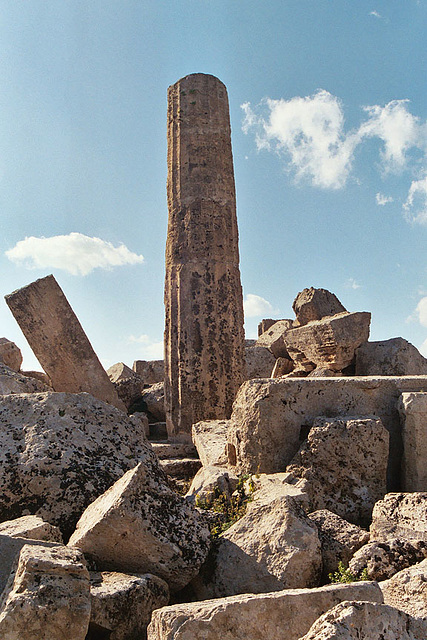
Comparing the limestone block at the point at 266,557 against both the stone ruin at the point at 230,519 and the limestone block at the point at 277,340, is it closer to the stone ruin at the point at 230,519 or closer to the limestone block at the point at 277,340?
the stone ruin at the point at 230,519

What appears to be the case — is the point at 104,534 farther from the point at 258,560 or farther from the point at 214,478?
the point at 214,478

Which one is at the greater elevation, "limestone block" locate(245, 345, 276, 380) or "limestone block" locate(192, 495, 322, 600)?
"limestone block" locate(245, 345, 276, 380)

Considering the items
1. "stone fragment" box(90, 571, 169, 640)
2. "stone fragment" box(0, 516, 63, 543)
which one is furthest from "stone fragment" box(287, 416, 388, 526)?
"stone fragment" box(0, 516, 63, 543)

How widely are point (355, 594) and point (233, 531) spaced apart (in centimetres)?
90

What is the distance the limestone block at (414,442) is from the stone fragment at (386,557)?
1006 mm

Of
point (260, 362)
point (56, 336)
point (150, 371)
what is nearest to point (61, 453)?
point (56, 336)

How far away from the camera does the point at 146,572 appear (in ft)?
8.07

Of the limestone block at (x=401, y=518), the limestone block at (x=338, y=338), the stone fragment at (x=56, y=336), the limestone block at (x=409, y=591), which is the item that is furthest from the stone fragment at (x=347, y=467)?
the stone fragment at (x=56, y=336)

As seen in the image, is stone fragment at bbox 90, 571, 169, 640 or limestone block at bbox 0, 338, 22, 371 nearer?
stone fragment at bbox 90, 571, 169, 640

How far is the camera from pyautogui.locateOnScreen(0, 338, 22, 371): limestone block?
10.8 metres

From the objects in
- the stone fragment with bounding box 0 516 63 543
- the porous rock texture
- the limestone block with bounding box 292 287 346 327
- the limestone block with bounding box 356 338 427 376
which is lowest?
the stone fragment with bounding box 0 516 63 543

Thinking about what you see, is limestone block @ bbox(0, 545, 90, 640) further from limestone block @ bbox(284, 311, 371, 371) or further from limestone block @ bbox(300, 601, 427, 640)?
limestone block @ bbox(284, 311, 371, 371)

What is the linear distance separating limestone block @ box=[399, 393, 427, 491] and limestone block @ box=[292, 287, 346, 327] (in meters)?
6.31

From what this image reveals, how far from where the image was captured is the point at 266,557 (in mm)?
2553
